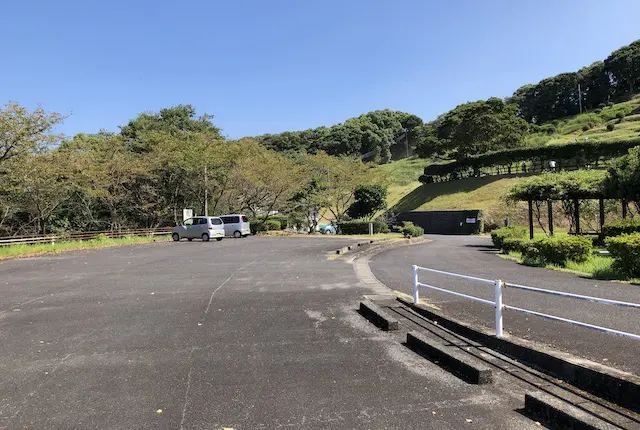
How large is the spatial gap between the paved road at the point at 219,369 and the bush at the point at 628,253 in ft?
21.9

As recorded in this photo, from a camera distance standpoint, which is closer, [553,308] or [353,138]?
→ [553,308]

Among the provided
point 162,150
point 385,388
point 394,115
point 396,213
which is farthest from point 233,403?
point 394,115

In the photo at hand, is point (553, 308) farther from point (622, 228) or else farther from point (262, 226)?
point (262, 226)

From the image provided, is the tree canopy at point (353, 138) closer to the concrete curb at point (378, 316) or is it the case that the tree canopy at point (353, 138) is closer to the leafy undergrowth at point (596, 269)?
the leafy undergrowth at point (596, 269)

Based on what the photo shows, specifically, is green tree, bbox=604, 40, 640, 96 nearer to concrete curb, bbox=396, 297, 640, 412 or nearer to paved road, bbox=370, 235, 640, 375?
paved road, bbox=370, 235, 640, 375

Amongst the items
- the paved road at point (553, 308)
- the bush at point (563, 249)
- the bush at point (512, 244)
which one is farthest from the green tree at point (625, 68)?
the paved road at point (553, 308)

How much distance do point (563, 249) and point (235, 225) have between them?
74.4ft

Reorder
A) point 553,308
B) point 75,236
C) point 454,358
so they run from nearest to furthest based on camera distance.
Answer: point 454,358 → point 553,308 → point 75,236

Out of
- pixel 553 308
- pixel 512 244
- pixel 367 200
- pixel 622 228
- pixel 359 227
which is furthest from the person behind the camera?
pixel 367 200

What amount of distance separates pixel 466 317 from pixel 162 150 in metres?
A: 31.5

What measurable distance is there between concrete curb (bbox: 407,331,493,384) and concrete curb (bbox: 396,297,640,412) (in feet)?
1.53

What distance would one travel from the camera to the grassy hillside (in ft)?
134

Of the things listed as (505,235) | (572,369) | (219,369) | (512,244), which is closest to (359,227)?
(505,235)

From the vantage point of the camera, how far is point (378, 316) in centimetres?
614
